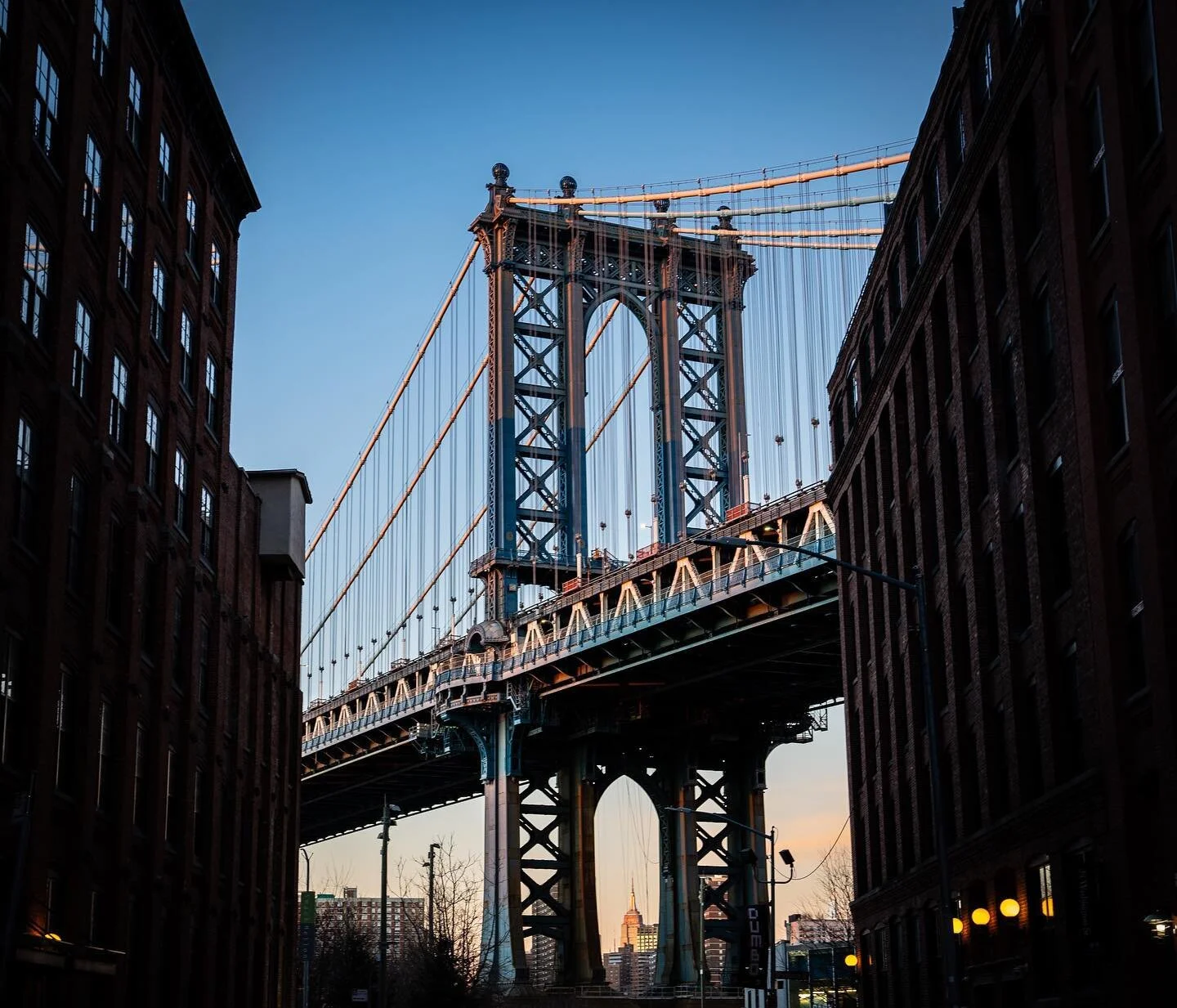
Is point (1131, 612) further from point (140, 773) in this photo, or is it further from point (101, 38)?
point (101, 38)

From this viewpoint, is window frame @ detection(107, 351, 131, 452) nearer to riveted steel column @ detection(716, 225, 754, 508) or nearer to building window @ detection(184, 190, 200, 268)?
building window @ detection(184, 190, 200, 268)

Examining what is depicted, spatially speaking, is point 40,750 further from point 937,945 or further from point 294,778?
point 294,778

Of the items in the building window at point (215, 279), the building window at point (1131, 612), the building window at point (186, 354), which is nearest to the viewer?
the building window at point (1131, 612)

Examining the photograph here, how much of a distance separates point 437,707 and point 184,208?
55320 mm

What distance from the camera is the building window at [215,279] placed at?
4522 centimetres

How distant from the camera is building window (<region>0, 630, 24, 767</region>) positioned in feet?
90.3

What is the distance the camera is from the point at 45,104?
30953 millimetres

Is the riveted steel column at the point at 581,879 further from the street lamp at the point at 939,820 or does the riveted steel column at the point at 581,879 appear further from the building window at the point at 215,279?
the street lamp at the point at 939,820

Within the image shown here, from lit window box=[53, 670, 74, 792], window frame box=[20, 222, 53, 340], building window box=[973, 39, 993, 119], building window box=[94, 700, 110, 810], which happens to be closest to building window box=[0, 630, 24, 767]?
lit window box=[53, 670, 74, 792]

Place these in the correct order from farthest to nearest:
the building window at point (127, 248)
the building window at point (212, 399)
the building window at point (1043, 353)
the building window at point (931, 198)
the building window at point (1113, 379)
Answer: the building window at point (212, 399)
the building window at point (931, 198)
the building window at point (127, 248)
the building window at point (1043, 353)
the building window at point (1113, 379)

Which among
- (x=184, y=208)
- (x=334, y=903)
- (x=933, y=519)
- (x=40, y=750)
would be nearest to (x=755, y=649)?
(x=933, y=519)

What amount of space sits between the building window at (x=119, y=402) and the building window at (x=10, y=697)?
734cm

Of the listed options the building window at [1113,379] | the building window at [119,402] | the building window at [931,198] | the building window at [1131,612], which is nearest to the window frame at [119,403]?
the building window at [119,402]

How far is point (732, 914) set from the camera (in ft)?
304
